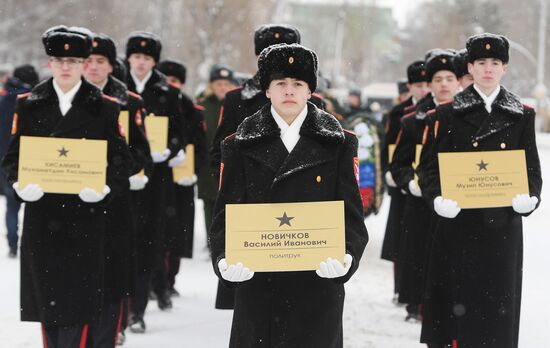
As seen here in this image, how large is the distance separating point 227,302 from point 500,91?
2.15 m

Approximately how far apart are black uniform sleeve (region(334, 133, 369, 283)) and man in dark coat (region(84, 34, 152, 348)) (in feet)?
7.40

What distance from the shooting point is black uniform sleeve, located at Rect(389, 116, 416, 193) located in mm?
7648

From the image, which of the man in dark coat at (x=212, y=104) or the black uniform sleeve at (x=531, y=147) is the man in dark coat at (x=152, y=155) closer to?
the black uniform sleeve at (x=531, y=147)

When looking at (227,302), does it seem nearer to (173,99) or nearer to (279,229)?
(279,229)

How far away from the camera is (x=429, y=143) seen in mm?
6016

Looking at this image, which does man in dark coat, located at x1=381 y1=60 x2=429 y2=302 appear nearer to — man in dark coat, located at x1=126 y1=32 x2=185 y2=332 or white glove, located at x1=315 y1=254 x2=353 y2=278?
man in dark coat, located at x1=126 y1=32 x2=185 y2=332

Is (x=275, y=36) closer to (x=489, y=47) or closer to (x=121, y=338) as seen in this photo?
(x=489, y=47)

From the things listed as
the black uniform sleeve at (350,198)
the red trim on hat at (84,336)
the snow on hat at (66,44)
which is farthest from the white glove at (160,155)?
the black uniform sleeve at (350,198)

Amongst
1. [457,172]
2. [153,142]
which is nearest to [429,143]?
[457,172]

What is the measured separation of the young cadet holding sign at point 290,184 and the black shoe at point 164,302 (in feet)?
14.8

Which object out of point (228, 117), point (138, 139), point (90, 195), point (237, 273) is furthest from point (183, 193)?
point (237, 273)

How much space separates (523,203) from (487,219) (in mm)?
296

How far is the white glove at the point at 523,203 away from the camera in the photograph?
544cm

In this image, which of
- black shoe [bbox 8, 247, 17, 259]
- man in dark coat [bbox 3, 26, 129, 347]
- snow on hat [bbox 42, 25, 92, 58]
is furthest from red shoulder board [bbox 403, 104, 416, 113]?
black shoe [bbox 8, 247, 17, 259]
